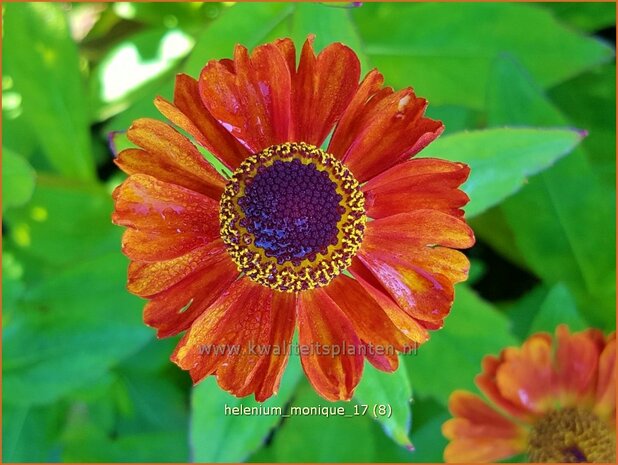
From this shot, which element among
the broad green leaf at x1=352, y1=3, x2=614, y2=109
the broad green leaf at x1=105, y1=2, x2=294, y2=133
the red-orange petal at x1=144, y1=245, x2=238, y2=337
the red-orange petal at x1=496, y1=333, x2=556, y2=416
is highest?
the broad green leaf at x1=105, y1=2, x2=294, y2=133

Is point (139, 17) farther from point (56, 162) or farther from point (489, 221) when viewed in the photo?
point (489, 221)

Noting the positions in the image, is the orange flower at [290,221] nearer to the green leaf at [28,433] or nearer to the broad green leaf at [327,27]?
the broad green leaf at [327,27]

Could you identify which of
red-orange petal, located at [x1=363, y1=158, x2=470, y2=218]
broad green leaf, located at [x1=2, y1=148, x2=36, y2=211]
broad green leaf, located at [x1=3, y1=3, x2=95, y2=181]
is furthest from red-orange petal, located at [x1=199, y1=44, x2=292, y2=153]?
broad green leaf, located at [x1=3, y1=3, x2=95, y2=181]

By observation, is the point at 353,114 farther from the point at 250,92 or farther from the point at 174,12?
the point at 174,12

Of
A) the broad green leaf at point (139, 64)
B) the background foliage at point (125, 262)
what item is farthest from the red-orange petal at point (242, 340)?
the broad green leaf at point (139, 64)

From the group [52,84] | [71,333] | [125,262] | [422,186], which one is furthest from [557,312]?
[52,84]

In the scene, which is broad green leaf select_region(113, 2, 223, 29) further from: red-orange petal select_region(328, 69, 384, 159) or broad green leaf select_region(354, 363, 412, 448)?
broad green leaf select_region(354, 363, 412, 448)

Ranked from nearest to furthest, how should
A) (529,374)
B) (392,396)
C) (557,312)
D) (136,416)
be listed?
1. (392,396)
2. (529,374)
3. (557,312)
4. (136,416)

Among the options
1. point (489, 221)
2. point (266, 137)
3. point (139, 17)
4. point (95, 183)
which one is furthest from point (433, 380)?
point (139, 17)
